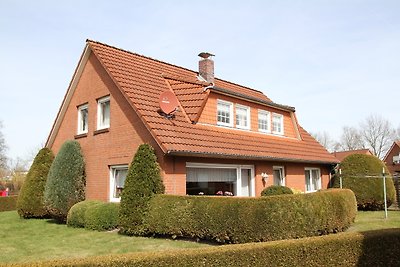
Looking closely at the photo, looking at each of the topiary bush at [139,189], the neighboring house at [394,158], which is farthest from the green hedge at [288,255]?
the neighboring house at [394,158]

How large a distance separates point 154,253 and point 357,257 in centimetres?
489

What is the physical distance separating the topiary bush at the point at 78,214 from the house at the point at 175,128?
1.17 meters

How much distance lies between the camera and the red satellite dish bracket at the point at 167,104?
15320 mm

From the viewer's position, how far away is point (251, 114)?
19562 mm

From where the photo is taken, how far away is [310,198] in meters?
12.1

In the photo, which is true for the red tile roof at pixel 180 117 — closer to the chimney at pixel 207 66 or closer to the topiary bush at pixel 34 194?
the chimney at pixel 207 66

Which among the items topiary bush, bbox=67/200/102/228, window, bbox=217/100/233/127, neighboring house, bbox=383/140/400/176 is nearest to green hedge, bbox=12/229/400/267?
topiary bush, bbox=67/200/102/228

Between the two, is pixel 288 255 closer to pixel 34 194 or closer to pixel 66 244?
pixel 66 244

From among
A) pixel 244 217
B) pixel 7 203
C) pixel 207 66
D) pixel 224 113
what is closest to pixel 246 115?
pixel 224 113

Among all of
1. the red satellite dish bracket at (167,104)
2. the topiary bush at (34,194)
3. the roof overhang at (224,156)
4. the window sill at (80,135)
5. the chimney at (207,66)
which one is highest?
the chimney at (207,66)

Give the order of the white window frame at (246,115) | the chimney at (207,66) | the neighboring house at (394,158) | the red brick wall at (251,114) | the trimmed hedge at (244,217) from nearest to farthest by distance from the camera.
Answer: the trimmed hedge at (244,217), the red brick wall at (251,114), the white window frame at (246,115), the chimney at (207,66), the neighboring house at (394,158)

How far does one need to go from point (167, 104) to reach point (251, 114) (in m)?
5.76

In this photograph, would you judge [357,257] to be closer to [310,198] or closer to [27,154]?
→ [310,198]

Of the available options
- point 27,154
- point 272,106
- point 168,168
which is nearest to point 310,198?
point 168,168
